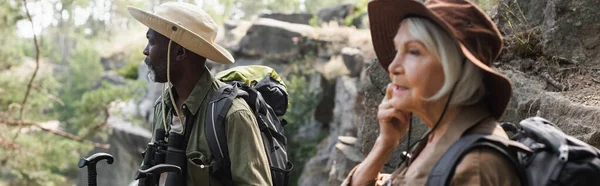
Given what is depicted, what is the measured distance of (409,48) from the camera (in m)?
1.71

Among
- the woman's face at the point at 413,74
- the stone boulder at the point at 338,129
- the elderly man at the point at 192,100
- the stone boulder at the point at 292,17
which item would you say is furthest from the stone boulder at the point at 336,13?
the woman's face at the point at 413,74

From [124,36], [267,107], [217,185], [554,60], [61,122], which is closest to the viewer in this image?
[217,185]

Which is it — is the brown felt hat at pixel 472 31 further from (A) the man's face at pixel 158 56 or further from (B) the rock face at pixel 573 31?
(B) the rock face at pixel 573 31

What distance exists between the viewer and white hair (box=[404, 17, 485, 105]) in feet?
5.39

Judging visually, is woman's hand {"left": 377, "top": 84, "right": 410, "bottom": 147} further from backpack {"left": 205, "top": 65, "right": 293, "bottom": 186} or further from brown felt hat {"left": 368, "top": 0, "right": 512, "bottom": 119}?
backpack {"left": 205, "top": 65, "right": 293, "bottom": 186}

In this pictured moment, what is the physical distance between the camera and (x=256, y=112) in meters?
3.00

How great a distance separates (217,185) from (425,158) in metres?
1.31

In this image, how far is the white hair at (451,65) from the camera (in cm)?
164

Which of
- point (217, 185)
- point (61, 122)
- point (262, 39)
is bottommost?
→ point (61, 122)

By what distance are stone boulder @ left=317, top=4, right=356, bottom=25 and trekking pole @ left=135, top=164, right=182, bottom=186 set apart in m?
16.9

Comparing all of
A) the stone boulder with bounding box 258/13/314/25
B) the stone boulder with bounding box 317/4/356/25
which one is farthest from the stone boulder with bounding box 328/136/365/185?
the stone boulder with bounding box 258/13/314/25

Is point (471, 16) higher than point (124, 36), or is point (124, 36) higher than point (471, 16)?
point (471, 16)

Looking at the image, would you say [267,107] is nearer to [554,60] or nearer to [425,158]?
[425,158]

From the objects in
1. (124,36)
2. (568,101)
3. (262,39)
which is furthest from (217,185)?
(124,36)
